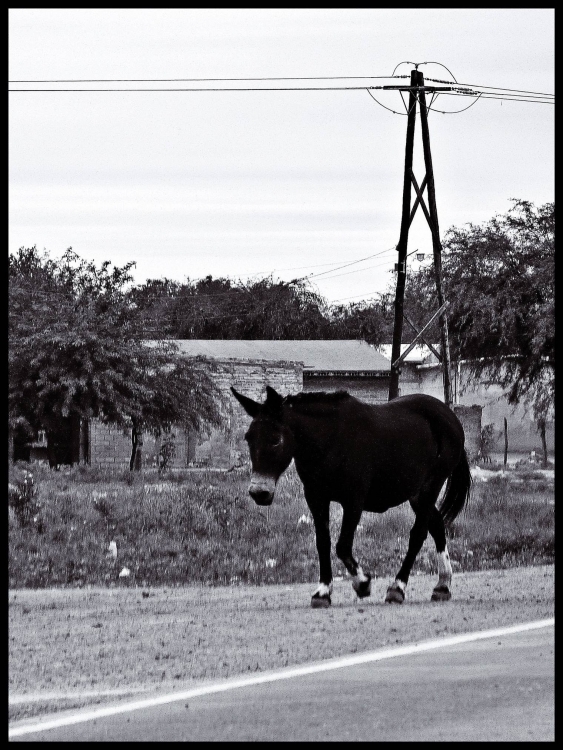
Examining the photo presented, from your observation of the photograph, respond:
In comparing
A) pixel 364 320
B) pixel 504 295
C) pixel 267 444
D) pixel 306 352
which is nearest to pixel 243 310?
pixel 364 320

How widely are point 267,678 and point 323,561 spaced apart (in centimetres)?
232

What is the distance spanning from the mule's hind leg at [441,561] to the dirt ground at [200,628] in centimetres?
10

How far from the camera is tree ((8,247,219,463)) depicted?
30.0 m

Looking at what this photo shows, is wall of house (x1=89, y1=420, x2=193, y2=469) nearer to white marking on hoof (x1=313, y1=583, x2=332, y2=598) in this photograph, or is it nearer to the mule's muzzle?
white marking on hoof (x1=313, y1=583, x2=332, y2=598)

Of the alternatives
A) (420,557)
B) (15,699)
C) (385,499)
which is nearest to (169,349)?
(420,557)

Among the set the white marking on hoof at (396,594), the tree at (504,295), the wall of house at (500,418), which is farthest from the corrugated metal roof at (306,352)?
the white marking on hoof at (396,594)

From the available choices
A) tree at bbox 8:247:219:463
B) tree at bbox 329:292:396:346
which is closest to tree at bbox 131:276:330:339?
tree at bbox 329:292:396:346

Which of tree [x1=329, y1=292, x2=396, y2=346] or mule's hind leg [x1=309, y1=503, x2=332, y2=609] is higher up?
tree [x1=329, y1=292, x2=396, y2=346]

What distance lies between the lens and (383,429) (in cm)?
975

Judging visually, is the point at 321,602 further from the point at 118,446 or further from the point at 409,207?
the point at 118,446

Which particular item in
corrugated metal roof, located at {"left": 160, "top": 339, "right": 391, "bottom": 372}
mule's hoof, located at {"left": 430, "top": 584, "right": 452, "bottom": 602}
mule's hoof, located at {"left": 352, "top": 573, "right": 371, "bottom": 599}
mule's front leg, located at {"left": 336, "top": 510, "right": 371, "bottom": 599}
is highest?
corrugated metal roof, located at {"left": 160, "top": 339, "right": 391, "bottom": 372}

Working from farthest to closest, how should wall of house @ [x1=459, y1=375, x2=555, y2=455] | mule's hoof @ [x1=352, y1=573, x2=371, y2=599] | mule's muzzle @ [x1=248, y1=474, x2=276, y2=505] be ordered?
wall of house @ [x1=459, y1=375, x2=555, y2=455], mule's hoof @ [x1=352, y1=573, x2=371, y2=599], mule's muzzle @ [x1=248, y1=474, x2=276, y2=505]

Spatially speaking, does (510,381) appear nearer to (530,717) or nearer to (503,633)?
(503,633)

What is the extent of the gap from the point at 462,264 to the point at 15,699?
20.4 metres
